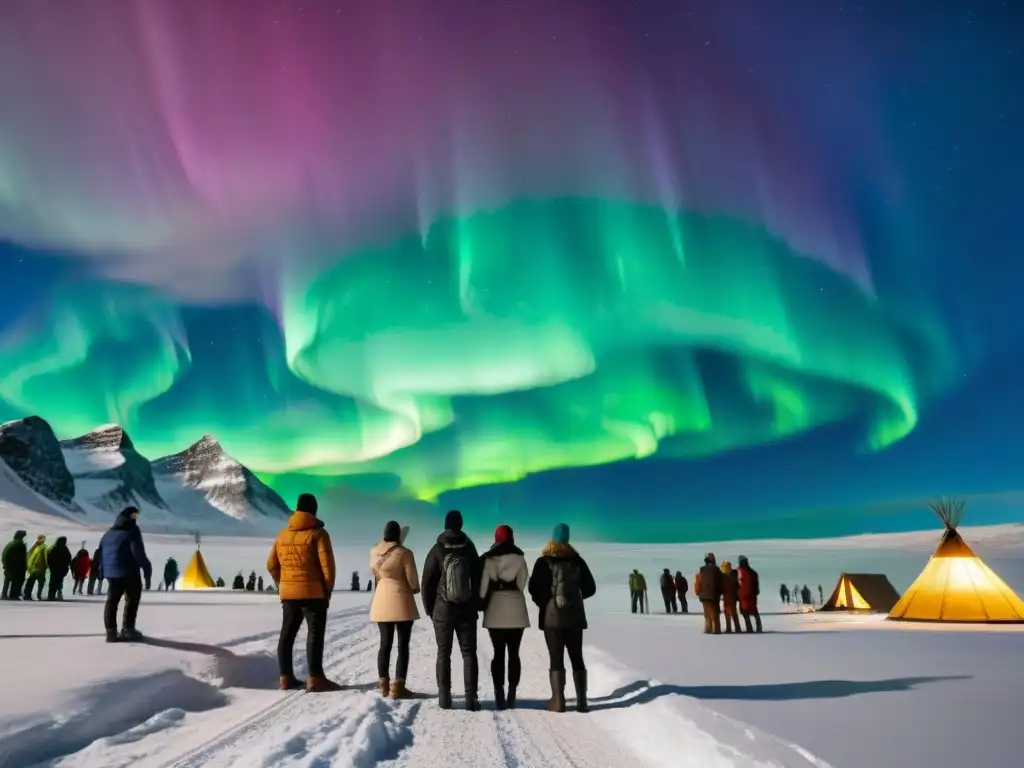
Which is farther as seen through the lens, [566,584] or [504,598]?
[504,598]

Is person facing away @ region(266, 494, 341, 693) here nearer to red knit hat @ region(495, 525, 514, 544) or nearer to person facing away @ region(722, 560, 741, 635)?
red knit hat @ region(495, 525, 514, 544)

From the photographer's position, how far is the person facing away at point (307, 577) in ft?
32.1

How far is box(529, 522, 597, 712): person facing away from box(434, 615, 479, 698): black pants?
0.86 meters

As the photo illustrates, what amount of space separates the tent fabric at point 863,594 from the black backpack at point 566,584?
33.2 meters

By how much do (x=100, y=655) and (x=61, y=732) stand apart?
3.85 meters

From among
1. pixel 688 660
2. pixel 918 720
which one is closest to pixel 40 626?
pixel 688 660

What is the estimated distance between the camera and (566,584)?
901cm

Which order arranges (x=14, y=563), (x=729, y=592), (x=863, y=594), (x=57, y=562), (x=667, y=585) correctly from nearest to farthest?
(x=729, y=592) < (x=14, y=563) < (x=57, y=562) < (x=667, y=585) < (x=863, y=594)

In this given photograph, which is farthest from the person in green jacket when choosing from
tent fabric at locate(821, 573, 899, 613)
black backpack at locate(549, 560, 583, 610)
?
tent fabric at locate(821, 573, 899, 613)

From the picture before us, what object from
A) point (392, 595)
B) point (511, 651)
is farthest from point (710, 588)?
point (392, 595)

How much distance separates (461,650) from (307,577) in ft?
7.24

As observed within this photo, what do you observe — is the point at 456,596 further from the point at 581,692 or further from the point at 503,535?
the point at 581,692

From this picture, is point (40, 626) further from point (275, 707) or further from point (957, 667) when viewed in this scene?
point (957, 667)

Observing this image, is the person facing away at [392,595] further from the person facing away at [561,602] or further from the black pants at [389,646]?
the person facing away at [561,602]
